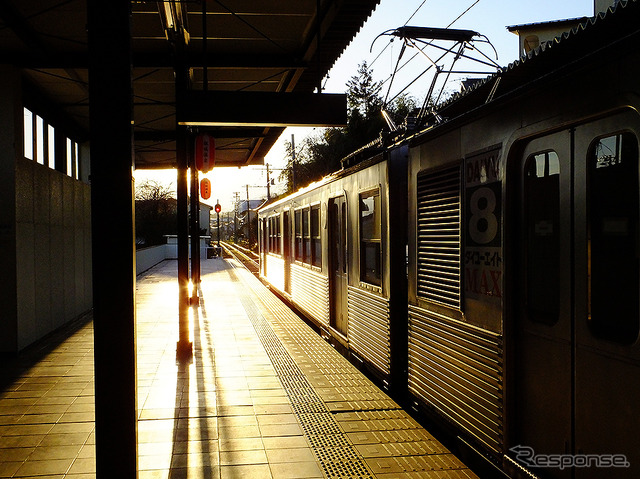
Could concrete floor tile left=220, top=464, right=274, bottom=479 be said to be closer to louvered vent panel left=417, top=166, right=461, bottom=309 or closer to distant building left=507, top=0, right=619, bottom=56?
louvered vent panel left=417, top=166, right=461, bottom=309

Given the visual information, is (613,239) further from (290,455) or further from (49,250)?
(49,250)

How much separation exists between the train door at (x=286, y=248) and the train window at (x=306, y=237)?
75.2 inches

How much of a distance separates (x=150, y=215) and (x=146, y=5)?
45.3 meters

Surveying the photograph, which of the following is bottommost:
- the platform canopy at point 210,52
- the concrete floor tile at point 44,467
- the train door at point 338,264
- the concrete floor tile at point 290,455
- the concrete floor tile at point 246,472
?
the concrete floor tile at point 44,467

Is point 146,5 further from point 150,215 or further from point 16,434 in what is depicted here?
point 150,215

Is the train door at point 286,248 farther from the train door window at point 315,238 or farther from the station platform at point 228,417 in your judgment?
the station platform at point 228,417

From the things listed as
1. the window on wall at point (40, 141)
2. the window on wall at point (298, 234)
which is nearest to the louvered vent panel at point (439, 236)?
the window on wall at point (40, 141)

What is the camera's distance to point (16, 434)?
5.15 m

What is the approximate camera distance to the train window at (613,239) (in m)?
2.60

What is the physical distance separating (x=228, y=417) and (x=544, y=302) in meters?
3.29

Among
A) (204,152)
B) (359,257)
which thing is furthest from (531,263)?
(204,152)

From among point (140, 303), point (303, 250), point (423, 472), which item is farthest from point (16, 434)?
point (140, 303)

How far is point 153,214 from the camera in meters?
50.4

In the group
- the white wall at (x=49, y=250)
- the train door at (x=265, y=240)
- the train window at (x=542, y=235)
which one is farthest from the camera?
the train door at (x=265, y=240)
